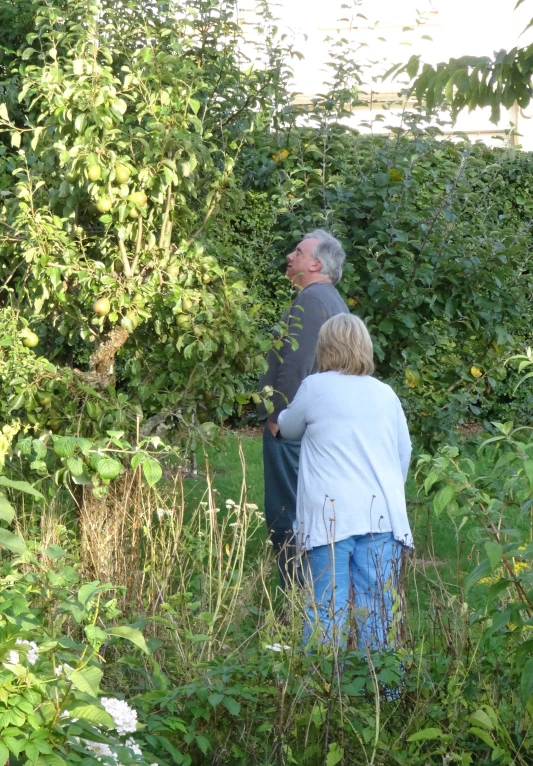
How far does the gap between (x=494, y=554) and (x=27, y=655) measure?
1086 mm

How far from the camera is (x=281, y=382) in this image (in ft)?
16.0

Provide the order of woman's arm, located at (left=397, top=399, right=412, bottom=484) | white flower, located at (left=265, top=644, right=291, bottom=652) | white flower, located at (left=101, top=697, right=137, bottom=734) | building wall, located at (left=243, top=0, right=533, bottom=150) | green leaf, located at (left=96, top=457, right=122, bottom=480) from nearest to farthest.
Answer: white flower, located at (left=101, top=697, right=137, bottom=734) < white flower, located at (left=265, top=644, right=291, bottom=652) < green leaf, located at (left=96, top=457, right=122, bottom=480) < woman's arm, located at (left=397, top=399, right=412, bottom=484) < building wall, located at (left=243, top=0, right=533, bottom=150)

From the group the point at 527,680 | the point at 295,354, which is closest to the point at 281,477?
the point at 295,354

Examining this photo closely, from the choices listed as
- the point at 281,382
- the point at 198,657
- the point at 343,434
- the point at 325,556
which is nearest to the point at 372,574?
the point at 325,556

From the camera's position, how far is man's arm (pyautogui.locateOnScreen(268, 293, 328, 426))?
4.80 meters

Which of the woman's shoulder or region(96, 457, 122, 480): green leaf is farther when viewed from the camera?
the woman's shoulder

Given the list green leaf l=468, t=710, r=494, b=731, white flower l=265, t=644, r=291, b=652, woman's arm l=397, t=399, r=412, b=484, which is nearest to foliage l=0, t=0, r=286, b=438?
woman's arm l=397, t=399, r=412, b=484

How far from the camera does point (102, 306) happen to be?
4031 millimetres

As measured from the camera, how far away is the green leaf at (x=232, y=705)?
247 centimetres

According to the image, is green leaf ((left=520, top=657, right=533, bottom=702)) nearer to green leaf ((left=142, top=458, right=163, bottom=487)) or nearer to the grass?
green leaf ((left=142, top=458, right=163, bottom=487))

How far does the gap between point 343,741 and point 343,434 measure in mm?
1522

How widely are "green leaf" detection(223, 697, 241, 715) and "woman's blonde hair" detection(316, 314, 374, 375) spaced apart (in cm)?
168

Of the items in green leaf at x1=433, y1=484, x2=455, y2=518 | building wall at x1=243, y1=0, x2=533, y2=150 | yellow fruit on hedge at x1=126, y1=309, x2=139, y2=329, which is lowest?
green leaf at x1=433, y1=484, x2=455, y2=518

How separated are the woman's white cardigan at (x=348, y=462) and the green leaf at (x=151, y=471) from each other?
0.84 meters
